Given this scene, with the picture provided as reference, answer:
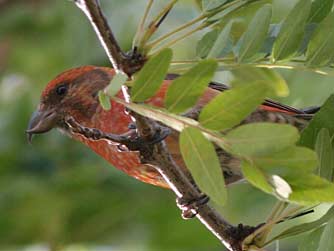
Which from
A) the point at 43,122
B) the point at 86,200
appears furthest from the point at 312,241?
the point at 86,200

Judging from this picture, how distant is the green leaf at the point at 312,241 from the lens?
264 cm

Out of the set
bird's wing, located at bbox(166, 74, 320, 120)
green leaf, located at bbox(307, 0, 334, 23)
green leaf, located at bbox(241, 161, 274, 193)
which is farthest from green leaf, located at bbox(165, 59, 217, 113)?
bird's wing, located at bbox(166, 74, 320, 120)

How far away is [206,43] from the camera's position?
2760 millimetres

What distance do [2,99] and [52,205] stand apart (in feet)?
4.66

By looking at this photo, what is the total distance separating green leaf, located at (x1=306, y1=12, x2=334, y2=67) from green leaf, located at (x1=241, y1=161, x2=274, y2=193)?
516 mm

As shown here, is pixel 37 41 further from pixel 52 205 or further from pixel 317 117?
pixel 317 117

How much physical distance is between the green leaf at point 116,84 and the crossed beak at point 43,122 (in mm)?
1791

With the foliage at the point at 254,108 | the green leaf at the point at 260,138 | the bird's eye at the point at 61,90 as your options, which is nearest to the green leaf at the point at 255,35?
the foliage at the point at 254,108

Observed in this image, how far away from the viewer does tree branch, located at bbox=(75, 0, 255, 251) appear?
8.04ft

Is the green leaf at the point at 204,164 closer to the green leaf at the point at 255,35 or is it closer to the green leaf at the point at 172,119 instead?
the green leaf at the point at 172,119

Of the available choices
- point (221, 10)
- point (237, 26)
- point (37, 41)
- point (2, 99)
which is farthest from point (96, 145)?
point (37, 41)

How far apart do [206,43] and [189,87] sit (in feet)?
1.31

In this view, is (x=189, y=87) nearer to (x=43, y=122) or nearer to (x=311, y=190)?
(x=311, y=190)

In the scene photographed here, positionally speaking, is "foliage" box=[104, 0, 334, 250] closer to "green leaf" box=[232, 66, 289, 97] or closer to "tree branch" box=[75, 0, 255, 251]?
"tree branch" box=[75, 0, 255, 251]
